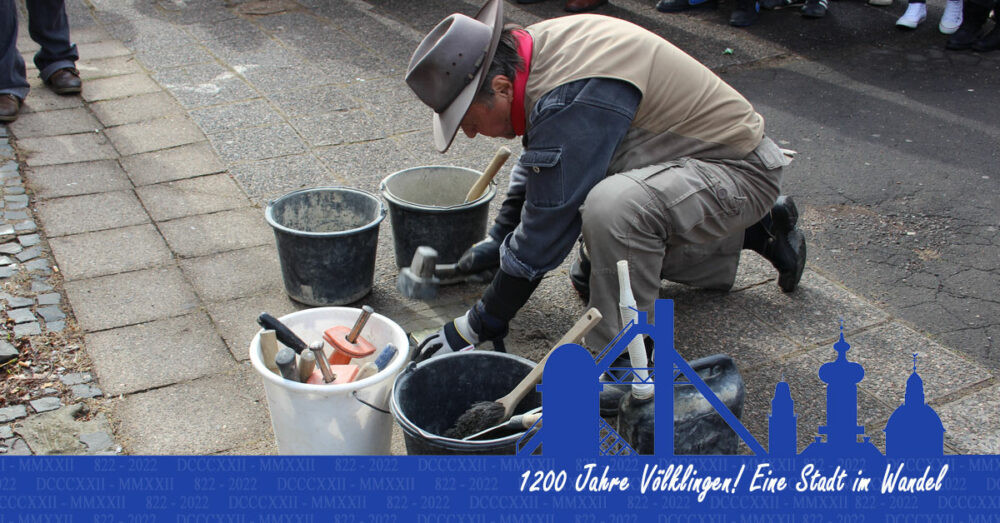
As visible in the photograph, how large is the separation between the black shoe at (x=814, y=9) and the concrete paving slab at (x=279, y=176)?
4660mm

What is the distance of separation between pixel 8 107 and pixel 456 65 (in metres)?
3.75

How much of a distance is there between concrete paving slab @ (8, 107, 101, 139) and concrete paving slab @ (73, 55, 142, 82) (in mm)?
602

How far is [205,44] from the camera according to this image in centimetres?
657

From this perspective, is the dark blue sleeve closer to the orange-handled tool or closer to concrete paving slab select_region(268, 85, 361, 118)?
the orange-handled tool

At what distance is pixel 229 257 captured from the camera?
155 inches

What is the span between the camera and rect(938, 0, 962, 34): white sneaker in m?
6.97

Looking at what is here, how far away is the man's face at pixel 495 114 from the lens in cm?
279

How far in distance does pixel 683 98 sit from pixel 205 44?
186 inches

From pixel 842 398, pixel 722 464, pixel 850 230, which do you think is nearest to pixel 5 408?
pixel 722 464

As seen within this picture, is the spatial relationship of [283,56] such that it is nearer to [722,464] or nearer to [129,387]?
[129,387]

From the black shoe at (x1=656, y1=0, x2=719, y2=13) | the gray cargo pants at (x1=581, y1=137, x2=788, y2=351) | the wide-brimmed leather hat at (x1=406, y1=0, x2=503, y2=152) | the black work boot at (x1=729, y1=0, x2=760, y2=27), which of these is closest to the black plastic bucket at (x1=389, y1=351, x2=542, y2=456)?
the gray cargo pants at (x1=581, y1=137, x2=788, y2=351)

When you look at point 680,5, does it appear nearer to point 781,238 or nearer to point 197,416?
point 781,238

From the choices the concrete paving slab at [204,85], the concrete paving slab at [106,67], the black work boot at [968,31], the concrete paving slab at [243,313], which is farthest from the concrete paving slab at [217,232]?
the black work boot at [968,31]

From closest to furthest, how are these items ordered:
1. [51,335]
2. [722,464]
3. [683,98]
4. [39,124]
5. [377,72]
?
[722,464] → [683,98] → [51,335] → [39,124] → [377,72]
